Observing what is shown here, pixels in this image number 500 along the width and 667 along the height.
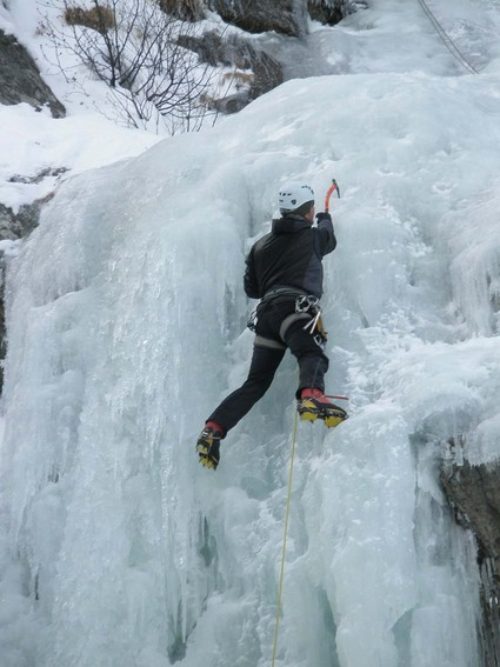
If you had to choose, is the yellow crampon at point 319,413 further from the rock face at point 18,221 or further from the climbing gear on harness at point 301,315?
the rock face at point 18,221

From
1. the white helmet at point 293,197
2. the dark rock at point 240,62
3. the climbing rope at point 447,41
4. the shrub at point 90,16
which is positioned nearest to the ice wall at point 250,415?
the white helmet at point 293,197

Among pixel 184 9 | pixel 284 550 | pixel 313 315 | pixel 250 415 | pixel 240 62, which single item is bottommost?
pixel 240 62

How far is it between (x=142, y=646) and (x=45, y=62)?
6.02 metres

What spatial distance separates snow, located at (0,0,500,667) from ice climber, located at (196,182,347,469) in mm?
186

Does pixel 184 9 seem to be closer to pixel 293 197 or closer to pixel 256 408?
pixel 293 197

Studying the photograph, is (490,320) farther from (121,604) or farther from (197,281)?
(121,604)

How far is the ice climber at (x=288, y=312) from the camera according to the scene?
4008 mm

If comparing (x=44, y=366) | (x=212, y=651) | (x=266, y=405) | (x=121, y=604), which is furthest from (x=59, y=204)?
(x=212, y=651)

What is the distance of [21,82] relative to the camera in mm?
7590

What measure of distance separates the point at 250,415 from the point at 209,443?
352mm

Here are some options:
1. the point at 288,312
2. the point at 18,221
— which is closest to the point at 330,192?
the point at 288,312

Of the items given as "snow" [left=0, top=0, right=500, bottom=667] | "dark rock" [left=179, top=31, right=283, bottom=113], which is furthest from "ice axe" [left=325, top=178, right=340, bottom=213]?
"dark rock" [left=179, top=31, right=283, bottom=113]

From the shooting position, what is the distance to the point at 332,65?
10367mm

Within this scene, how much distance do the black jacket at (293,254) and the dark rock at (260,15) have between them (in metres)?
7.13
